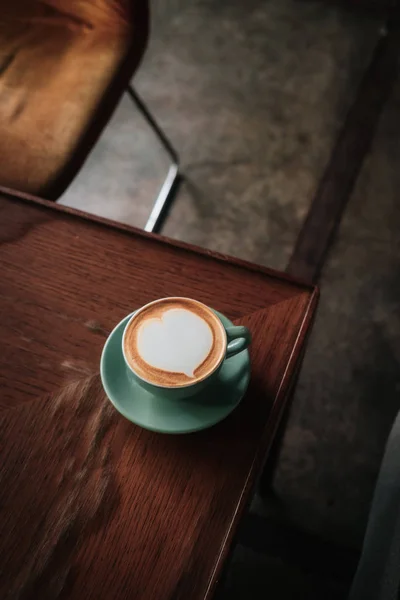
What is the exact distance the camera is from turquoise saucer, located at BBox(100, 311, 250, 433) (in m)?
0.47

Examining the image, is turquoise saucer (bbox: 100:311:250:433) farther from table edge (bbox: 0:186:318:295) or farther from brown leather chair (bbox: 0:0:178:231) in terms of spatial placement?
brown leather chair (bbox: 0:0:178:231)

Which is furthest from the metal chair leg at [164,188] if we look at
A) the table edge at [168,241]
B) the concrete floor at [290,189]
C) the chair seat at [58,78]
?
the table edge at [168,241]

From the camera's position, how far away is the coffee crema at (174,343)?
1.46 ft

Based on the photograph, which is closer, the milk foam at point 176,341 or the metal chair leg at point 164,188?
the milk foam at point 176,341

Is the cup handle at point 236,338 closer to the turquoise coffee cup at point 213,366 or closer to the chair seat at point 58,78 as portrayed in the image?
the turquoise coffee cup at point 213,366

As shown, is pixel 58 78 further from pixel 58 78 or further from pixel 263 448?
pixel 263 448

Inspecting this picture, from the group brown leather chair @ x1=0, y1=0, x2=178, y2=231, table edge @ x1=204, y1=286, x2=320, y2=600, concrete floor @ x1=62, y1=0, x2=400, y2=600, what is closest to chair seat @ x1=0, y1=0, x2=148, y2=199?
brown leather chair @ x1=0, y1=0, x2=178, y2=231

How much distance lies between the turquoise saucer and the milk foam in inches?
1.9

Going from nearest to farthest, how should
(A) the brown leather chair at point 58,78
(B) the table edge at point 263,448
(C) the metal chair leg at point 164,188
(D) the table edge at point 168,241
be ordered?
(B) the table edge at point 263,448
(D) the table edge at point 168,241
(A) the brown leather chair at point 58,78
(C) the metal chair leg at point 164,188

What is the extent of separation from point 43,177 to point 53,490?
54 cm

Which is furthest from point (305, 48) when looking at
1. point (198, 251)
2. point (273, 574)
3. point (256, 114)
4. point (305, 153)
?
point (273, 574)

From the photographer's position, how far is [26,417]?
51 centimetres

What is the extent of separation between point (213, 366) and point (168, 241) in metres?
0.21

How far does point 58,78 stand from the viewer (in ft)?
3.05
